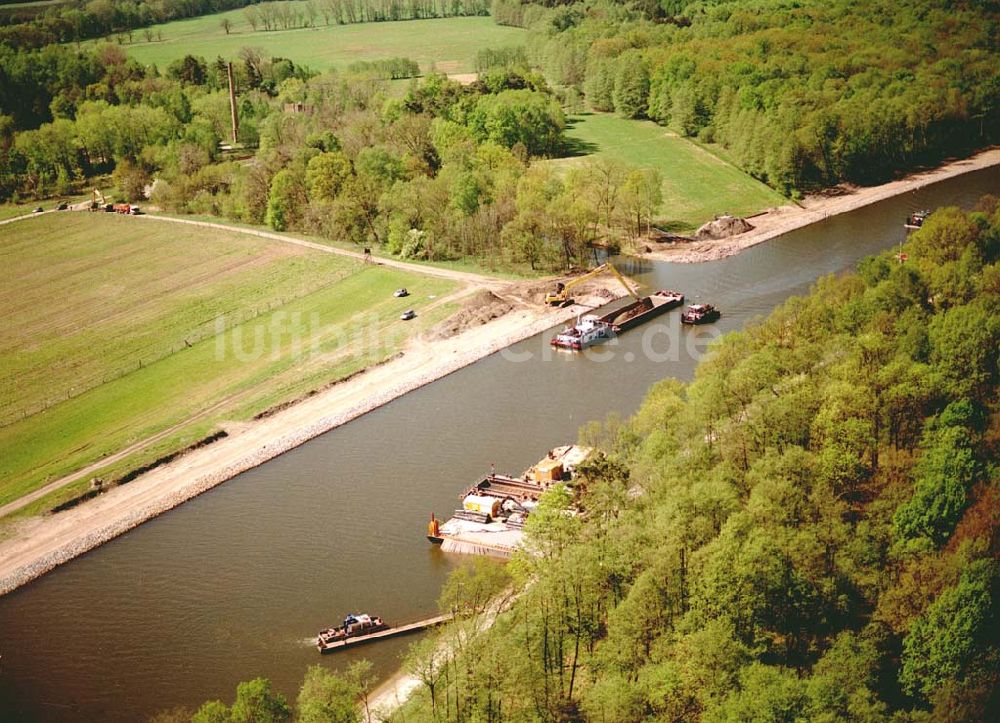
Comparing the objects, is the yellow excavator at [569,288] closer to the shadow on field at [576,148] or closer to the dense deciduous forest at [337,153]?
the dense deciduous forest at [337,153]

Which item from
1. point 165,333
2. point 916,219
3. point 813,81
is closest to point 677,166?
point 813,81

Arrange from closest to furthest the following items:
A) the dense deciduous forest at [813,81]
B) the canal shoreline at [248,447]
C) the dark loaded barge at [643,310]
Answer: the canal shoreline at [248,447] → the dark loaded barge at [643,310] → the dense deciduous forest at [813,81]

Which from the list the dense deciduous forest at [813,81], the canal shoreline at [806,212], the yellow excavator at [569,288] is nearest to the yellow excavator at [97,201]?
the yellow excavator at [569,288]

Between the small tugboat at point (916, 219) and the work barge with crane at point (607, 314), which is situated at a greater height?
the small tugboat at point (916, 219)

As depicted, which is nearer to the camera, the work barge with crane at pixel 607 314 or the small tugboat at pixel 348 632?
the small tugboat at pixel 348 632

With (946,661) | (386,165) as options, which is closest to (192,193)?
(386,165)

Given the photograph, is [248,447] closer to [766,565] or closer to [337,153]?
[766,565]

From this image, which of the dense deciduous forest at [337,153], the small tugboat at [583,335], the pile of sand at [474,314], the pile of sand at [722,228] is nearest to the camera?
the small tugboat at [583,335]
